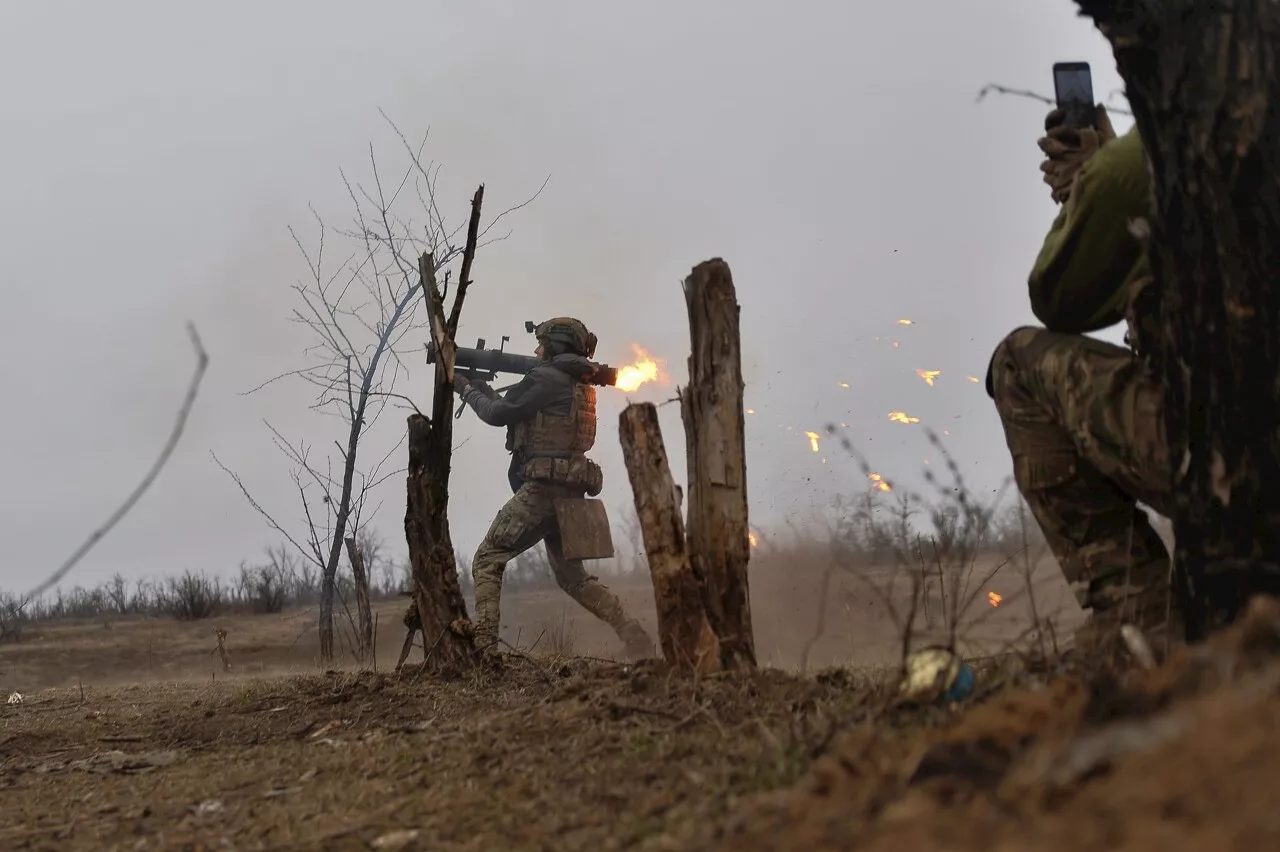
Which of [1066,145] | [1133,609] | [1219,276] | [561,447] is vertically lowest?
[1133,609]

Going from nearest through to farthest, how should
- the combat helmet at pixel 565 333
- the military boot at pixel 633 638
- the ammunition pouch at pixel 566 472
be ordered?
the military boot at pixel 633 638, the ammunition pouch at pixel 566 472, the combat helmet at pixel 565 333

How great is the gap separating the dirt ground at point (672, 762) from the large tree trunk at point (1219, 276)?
0.41 m

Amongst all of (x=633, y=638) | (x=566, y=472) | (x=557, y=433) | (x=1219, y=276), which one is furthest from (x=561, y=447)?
(x=1219, y=276)

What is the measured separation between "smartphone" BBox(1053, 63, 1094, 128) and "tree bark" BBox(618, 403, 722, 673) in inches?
65.7

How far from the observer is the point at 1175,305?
2.09 m

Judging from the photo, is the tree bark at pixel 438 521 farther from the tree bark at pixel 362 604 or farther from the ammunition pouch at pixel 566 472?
the tree bark at pixel 362 604

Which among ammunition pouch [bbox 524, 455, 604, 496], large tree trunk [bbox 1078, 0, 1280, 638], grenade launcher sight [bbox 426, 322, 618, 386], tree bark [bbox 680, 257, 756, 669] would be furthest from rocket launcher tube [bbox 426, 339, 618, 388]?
large tree trunk [bbox 1078, 0, 1280, 638]

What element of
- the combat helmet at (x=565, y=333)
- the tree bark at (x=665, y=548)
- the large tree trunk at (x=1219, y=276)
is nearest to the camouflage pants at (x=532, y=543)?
the combat helmet at (x=565, y=333)

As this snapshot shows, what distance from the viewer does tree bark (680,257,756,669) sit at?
363 cm

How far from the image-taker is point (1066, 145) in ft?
9.29

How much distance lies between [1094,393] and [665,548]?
64.1 inches

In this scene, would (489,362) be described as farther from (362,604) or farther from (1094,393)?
(1094,393)

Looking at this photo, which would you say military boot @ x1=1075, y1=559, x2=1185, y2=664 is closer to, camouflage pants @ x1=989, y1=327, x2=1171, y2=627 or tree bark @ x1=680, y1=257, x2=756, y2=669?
camouflage pants @ x1=989, y1=327, x2=1171, y2=627

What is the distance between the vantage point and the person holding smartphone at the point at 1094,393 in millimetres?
2361
